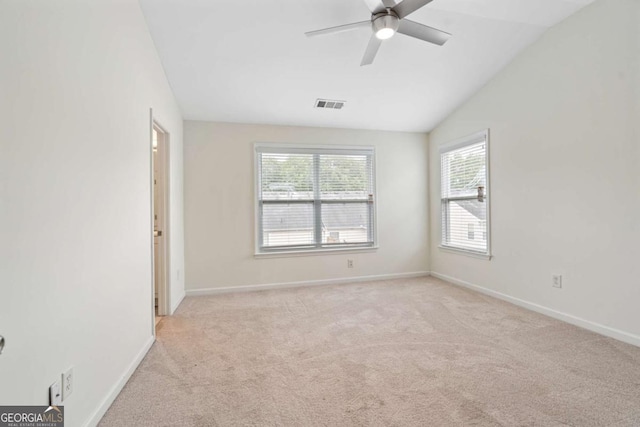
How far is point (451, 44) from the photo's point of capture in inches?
125

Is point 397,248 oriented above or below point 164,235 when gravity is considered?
below

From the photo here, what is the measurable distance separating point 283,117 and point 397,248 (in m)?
2.63

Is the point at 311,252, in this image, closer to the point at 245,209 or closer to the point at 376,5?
the point at 245,209

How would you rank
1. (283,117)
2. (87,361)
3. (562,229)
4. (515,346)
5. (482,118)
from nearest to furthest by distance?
(87,361) → (515,346) → (562,229) → (482,118) → (283,117)

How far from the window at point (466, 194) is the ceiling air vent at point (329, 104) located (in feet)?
5.73

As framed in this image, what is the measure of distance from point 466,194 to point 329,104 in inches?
89.3

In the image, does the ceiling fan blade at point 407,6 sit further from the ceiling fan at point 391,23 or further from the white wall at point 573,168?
the white wall at point 573,168

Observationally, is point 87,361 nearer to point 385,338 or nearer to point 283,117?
point 385,338

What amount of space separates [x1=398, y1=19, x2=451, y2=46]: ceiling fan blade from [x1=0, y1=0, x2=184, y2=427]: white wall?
199 centimetres

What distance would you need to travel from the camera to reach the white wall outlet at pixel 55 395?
4.40ft

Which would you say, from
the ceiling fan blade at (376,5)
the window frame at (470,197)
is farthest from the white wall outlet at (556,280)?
the ceiling fan blade at (376,5)

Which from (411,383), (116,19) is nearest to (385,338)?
(411,383)

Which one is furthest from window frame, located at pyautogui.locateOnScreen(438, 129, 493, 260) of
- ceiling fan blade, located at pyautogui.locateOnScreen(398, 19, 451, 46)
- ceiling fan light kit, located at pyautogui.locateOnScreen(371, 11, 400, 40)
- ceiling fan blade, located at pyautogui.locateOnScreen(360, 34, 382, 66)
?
ceiling fan light kit, located at pyautogui.locateOnScreen(371, 11, 400, 40)
